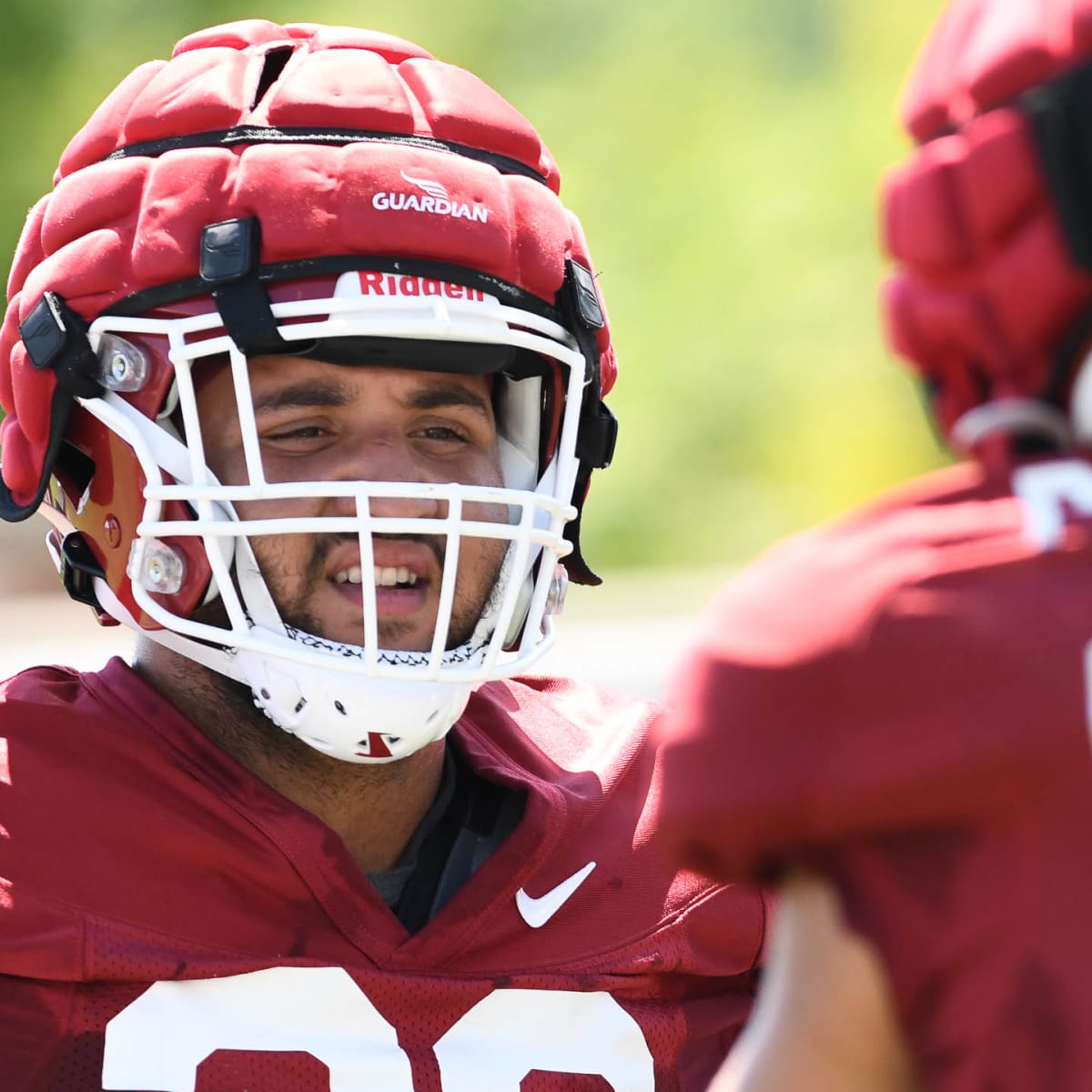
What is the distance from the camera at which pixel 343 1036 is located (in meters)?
1.73

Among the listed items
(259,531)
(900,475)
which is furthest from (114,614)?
(900,475)

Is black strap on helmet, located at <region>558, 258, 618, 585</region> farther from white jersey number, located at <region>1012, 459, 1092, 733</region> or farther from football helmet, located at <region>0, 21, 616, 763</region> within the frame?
white jersey number, located at <region>1012, 459, 1092, 733</region>

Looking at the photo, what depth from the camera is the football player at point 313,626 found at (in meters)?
1.74

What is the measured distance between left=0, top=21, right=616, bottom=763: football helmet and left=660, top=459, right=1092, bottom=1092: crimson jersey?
95cm

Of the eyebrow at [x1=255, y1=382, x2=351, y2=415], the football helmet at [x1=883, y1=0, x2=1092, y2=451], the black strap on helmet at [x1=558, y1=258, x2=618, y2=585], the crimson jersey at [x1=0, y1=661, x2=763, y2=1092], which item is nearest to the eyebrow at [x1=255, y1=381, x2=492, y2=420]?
the eyebrow at [x1=255, y1=382, x2=351, y2=415]

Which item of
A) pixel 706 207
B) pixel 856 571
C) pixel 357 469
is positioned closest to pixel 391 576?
pixel 357 469

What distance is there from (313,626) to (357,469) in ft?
0.55

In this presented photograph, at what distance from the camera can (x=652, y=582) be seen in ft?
22.9

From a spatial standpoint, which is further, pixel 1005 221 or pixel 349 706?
pixel 349 706

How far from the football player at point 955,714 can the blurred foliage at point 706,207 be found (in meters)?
8.45

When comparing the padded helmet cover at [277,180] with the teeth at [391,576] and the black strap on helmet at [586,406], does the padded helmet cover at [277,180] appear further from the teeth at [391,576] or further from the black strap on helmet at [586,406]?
the teeth at [391,576]

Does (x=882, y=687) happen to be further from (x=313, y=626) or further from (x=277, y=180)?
(x=277, y=180)

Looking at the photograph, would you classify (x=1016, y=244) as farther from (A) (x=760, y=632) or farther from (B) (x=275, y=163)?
(B) (x=275, y=163)

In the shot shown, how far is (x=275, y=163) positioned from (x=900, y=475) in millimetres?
7331
